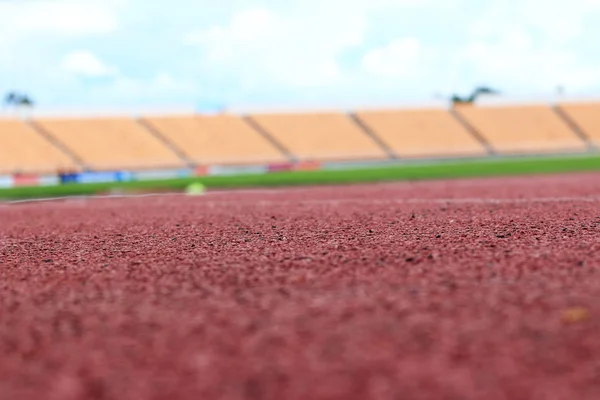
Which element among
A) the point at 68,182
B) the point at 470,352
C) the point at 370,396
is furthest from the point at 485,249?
the point at 68,182

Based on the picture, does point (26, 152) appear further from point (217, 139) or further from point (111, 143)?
point (217, 139)

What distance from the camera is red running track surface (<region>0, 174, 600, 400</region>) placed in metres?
4.02

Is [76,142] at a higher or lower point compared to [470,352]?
higher

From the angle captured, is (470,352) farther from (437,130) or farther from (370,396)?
(437,130)

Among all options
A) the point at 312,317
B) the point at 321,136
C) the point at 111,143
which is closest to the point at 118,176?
the point at 111,143

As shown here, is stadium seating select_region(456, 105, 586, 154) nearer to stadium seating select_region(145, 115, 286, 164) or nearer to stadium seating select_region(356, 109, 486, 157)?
stadium seating select_region(356, 109, 486, 157)

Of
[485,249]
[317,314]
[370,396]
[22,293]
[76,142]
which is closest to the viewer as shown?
[370,396]

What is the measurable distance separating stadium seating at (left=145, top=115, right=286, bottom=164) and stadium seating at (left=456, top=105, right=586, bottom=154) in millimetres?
17261

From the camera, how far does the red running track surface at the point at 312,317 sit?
4.02 metres

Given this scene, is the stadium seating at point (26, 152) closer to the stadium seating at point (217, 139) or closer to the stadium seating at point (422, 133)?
the stadium seating at point (217, 139)

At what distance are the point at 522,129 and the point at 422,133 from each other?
840 centimetres

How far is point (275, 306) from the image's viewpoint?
5.54 m

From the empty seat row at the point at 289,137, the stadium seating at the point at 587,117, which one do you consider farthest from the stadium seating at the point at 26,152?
the stadium seating at the point at 587,117

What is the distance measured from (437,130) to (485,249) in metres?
54.3
